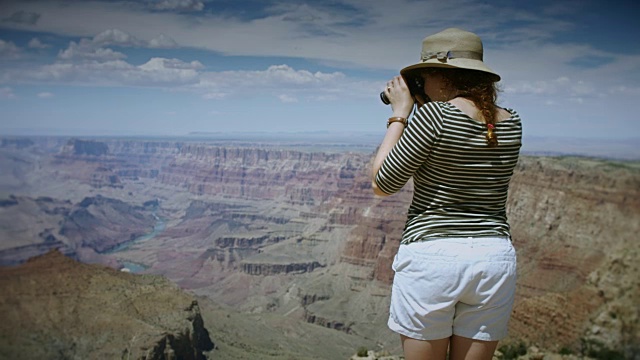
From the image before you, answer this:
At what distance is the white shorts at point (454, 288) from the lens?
1.67 meters

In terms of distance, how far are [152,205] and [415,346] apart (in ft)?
381

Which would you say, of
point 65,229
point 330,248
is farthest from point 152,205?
point 330,248

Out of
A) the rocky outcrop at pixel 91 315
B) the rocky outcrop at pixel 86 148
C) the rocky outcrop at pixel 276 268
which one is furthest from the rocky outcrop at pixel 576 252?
the rocky outcrop at pixel 86 148

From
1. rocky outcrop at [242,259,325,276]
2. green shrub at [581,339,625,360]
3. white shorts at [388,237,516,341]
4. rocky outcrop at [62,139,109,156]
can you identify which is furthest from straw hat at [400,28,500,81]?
rocky outcrop at [62,139,109,156]

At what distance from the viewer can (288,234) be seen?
7469 cm

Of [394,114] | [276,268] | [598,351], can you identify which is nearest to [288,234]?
[276,268]

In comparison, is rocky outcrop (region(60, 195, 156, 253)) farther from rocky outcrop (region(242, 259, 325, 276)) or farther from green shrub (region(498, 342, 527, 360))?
green shrub (region(498, 342, 527, 360))

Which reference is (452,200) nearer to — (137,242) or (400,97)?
(400,97)

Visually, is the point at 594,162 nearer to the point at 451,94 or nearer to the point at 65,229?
the point at 451,94

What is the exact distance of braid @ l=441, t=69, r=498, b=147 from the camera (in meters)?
1.73

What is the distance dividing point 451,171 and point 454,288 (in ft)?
1.24

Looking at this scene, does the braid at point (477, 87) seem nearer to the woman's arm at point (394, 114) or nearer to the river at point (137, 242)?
the woman's arm at point (394, 114)

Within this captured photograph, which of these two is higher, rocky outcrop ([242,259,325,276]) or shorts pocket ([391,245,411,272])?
shorts pocket ([391,245,411,272])

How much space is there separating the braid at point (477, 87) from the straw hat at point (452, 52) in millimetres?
38
